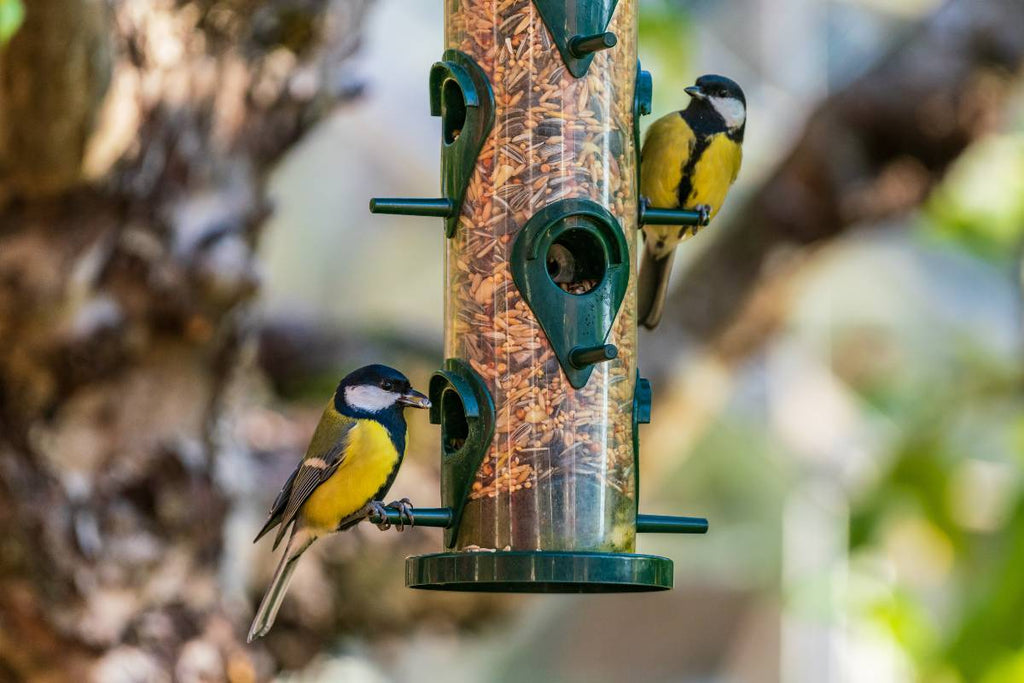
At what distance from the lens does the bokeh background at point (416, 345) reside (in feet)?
13.6

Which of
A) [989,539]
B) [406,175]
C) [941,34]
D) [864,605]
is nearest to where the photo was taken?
[941,34]

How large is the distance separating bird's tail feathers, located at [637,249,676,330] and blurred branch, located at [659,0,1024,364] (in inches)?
78.7

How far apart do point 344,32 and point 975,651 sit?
11.2 ft

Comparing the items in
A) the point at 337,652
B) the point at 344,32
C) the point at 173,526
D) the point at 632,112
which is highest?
the point at 344,32

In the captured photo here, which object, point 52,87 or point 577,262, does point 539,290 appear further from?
point 52,87

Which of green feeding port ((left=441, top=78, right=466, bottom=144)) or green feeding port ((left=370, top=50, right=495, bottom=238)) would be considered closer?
green feeding port ((left=370, top=50, right=495, bottom=238))

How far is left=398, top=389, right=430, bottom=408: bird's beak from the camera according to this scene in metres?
3.36

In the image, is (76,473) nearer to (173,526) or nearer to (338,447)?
(173,526)

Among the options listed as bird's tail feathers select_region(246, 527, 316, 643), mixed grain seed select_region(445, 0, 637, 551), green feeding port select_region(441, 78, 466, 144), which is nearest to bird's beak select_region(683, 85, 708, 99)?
mixed grain seed select_region(445, 0, 637, 551)

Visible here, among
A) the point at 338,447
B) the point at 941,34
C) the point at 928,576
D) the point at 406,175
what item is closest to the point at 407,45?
the point at 406,175

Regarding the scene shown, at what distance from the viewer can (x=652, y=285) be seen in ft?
13.2

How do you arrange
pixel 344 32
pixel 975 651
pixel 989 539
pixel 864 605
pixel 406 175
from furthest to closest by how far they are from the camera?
1. pixel 406 175
2. pixel 989 539
3. pixel 864 605
4. pixel 975 651
5. pixel 344 32

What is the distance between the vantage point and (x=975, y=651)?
5.51 metres

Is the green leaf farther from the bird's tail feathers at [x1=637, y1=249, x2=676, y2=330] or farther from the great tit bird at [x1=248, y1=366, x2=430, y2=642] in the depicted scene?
the bird's tail feathers at [x1=637, y1=249, x2=676, y2=330]
